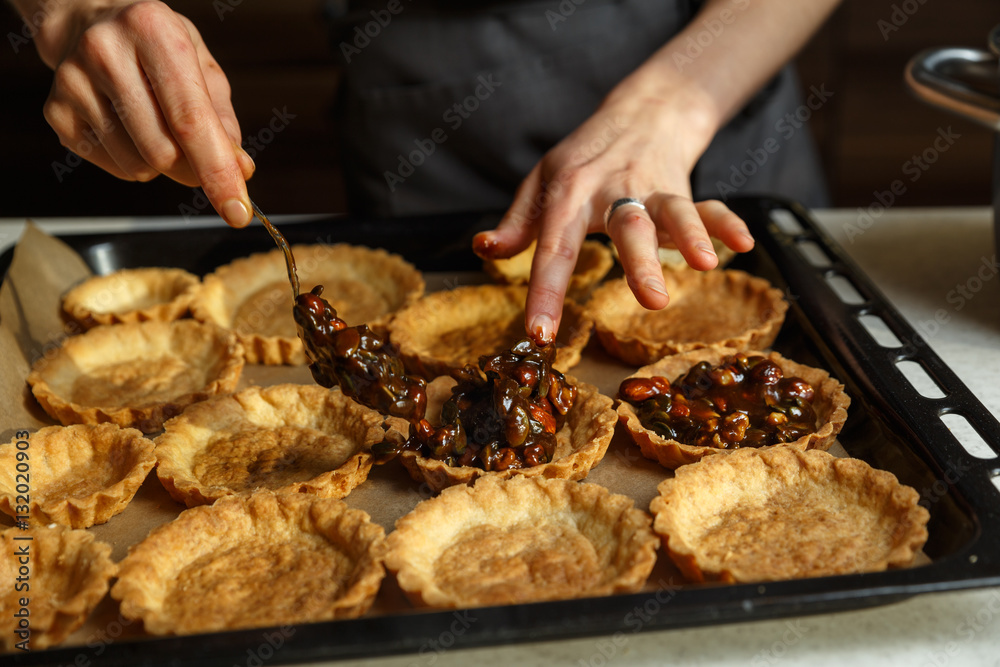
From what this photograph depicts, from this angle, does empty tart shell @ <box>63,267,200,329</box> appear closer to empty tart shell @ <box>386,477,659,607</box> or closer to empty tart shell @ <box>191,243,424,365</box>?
empty tart shell @ <box>191,243,424,365</box>

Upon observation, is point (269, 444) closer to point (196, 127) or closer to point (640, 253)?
point (196, 127)

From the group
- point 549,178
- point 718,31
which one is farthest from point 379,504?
point 718,31

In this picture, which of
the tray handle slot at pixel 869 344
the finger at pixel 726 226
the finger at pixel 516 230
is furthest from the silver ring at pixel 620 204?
the tray handle slot at pixel 869 344

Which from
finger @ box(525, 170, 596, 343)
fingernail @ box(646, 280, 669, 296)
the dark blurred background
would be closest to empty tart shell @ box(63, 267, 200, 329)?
finger @ box(525, 170, 596, 343)

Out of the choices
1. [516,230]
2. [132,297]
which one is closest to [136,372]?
[132,297]

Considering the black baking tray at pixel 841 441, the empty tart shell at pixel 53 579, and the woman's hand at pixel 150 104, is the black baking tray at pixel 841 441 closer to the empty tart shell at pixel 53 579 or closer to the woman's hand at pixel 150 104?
the empty tart shell at pixel 53 579

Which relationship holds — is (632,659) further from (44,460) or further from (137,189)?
(137,189)
